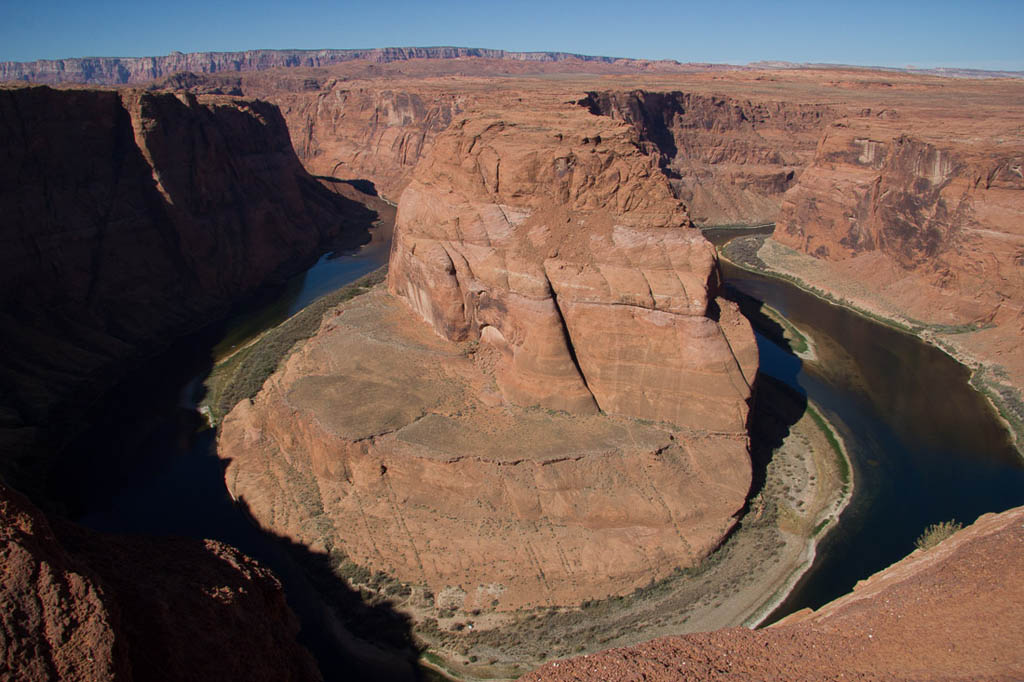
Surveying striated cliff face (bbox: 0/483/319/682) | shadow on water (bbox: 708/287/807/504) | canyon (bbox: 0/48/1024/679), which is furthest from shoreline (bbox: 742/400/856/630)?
Answer: striated cliff face (bbox: 0/483/319/682)

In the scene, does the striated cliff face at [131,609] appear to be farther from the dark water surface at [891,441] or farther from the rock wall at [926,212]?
the rock wall at [926,212]

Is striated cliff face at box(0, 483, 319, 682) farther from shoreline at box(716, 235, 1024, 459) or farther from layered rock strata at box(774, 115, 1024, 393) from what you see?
layered rock strata at box(774, 115, 1024, 393)

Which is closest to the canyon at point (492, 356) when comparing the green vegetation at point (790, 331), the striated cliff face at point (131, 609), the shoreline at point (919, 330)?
the striated cliff face at point (131, 609)

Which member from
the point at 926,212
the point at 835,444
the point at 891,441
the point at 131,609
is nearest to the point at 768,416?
the point at 835,444

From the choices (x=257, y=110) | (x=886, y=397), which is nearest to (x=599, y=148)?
(x=886, y=397)

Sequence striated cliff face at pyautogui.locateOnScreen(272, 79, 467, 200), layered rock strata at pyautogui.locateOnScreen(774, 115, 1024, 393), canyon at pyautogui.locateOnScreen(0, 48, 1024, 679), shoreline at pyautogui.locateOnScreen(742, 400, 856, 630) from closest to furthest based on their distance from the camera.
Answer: canyon at pyautogui.locateOnScreen(0, 48, 1024, 679), shoreline at pyautogui.locateOnScreen(742, 400, 856, 630), layered rock strata at pyautogui.locateOnScreen(774, 115, 1024, 393), striated cliff face at pyautogui.locateOnScreen(272, 79, 467, 200)

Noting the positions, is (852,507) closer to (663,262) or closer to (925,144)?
(663,262)
